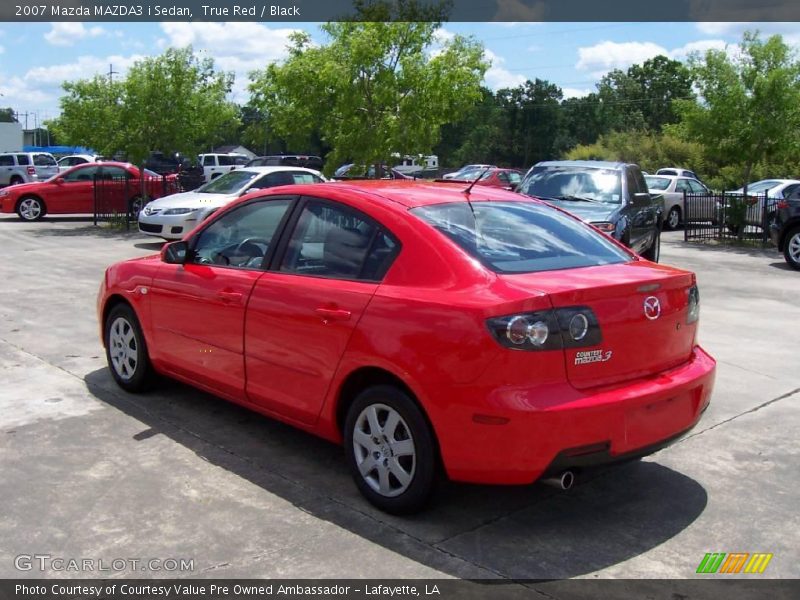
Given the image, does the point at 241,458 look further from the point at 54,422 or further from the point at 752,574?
the point at 752,574

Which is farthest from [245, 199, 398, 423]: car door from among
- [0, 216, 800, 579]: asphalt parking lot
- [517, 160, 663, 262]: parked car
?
[517, 160, 663, 262]: parked car

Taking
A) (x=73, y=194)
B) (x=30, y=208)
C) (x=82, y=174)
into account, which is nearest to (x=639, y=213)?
(x=82, y=174)

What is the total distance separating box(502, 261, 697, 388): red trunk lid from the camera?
3.87 metres

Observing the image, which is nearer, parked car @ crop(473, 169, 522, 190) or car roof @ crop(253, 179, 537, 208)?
car roof @ crop(253, 179, 537, 208)

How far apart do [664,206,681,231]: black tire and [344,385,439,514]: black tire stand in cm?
2047

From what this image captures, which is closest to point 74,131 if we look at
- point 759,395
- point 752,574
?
point 759,395

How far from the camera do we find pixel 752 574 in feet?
12.1

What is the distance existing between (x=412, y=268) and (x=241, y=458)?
1690mm

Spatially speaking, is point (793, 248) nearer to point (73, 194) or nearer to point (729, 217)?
point (729, 217)

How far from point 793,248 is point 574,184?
4.57 metres

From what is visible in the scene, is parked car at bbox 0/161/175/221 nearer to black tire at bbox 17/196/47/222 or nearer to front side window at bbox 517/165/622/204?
black tire at bbox 17/196/47/222

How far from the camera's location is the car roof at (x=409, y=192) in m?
4.67

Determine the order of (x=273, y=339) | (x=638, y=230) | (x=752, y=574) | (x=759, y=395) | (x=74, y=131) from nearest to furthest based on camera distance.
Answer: (x=752, y=574) → (x=273, y=339) → (x=759, y=395) → (x=638, y=230) → (x=74, y=131)

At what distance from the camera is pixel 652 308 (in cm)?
415
